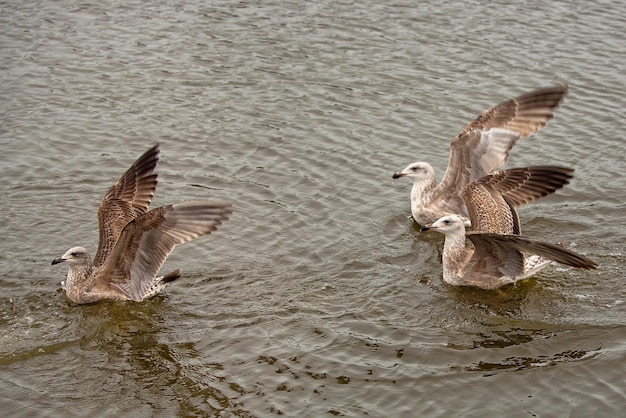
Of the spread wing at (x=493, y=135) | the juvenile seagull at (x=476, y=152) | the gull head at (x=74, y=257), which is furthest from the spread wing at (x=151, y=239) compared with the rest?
the spread wing at (x=493, y=135)

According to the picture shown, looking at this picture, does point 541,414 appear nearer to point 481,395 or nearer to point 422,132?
point 481,395

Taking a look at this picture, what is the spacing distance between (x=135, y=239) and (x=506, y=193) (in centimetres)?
418

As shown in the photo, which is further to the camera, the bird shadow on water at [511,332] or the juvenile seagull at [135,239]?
the juvenile seagull at [135,239]

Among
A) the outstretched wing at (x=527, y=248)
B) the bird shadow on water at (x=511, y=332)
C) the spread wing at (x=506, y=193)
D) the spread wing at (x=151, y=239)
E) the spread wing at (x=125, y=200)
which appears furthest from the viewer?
the spread wing at (x=506, y=193)

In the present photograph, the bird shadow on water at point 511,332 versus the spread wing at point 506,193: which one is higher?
the spread wing at point 506,193

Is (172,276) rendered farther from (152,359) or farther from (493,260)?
(493,260)

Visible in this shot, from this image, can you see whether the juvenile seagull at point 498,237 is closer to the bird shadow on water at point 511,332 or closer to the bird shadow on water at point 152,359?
the bird shadow on water at point 511,332

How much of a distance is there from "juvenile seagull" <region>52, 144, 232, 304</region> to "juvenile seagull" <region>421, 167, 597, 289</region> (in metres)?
2.39

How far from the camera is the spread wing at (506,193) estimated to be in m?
9.93

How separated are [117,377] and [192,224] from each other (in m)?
1.63

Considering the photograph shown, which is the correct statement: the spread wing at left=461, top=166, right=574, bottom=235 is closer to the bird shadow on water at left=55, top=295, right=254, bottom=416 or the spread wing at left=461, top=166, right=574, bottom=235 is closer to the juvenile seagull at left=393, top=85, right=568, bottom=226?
the juvenile seagull at left=393, top=85, right=568, bottom=226

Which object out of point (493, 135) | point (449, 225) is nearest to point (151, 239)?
point (449, 225)

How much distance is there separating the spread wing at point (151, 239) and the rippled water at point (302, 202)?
285 mm

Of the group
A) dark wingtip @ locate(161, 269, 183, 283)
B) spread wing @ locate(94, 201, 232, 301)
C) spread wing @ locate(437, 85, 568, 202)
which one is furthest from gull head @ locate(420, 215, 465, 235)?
dark wingtip @ locate(161, 269, 183, 283)
